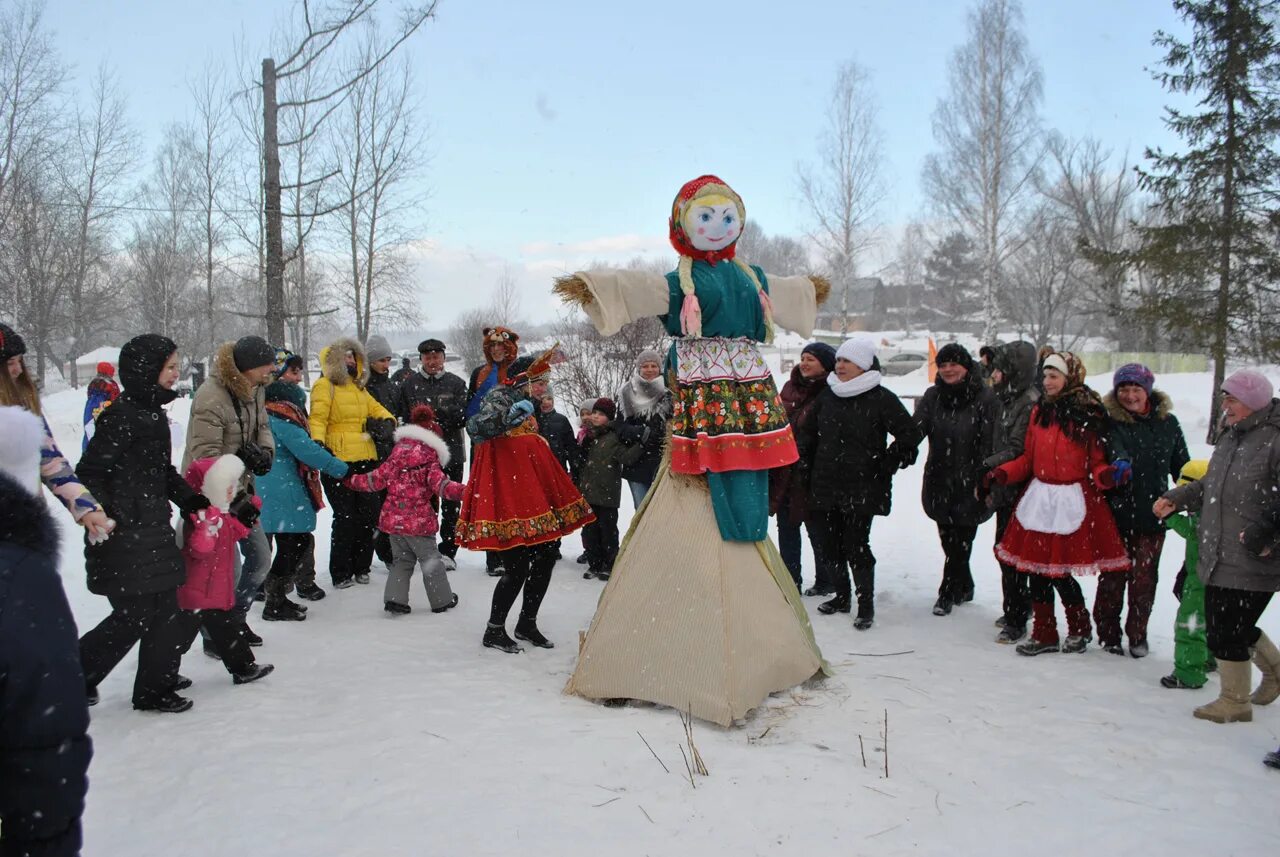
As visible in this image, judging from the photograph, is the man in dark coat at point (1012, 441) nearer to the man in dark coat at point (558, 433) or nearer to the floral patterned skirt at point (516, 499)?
the floral patterned skirt at point (516, 499)

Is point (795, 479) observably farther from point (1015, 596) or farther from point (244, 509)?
point (244, 509)

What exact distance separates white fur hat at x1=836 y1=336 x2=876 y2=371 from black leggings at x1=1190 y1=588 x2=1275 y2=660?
241 centimetres

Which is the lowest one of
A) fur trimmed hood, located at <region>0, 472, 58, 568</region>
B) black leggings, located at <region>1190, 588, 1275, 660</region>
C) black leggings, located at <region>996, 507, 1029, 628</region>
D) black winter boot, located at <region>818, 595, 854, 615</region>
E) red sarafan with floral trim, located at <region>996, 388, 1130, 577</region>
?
black winter boot, located at <region>818, 595, 854, 615</region>

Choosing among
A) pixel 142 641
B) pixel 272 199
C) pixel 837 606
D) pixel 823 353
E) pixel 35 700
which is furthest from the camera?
pixel 272 199

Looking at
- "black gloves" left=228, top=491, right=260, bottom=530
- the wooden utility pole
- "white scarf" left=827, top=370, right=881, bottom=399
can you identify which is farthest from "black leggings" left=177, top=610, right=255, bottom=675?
the wooden utility pole

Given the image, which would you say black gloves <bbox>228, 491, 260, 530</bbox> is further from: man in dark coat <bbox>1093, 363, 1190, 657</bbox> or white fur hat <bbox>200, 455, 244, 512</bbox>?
man in dark coat <bbox>1093, 363, 1190, 657</bbox>

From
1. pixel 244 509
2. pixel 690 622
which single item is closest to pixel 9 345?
pixel 244 509

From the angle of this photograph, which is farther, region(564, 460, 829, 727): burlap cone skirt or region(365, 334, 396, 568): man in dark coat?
region(365, 334, 396, 568): man in dark coat

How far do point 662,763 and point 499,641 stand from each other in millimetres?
1911

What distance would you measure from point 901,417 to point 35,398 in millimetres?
4954

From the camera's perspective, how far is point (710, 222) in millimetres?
4156

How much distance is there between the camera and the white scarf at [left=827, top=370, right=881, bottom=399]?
566cm

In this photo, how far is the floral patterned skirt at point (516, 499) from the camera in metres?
4.85

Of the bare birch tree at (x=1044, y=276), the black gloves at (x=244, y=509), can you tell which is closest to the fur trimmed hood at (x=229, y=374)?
the black gloves at (x=244, y=509)
